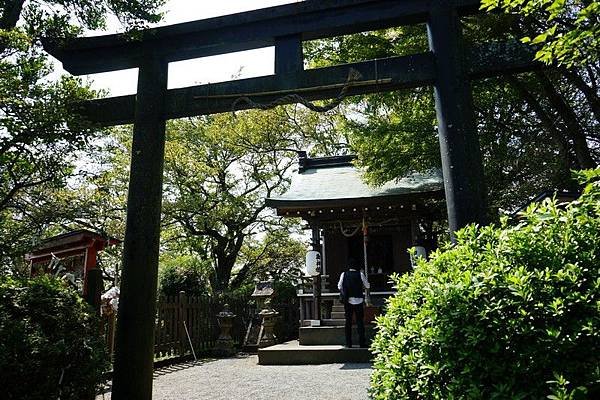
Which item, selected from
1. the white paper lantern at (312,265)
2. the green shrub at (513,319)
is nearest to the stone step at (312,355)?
the white paper lantern at (312,265)

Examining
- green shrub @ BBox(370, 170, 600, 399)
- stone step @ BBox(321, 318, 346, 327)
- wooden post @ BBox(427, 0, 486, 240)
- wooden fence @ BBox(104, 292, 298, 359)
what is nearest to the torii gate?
wooden post @ BBox(427, 0, 486, 240)

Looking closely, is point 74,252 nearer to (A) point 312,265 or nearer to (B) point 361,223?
(A) point 312,265

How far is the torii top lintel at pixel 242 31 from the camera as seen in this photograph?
14.5ft

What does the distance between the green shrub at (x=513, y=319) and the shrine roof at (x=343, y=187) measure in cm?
909

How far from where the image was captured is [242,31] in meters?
4.70

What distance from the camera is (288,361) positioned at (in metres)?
8.89

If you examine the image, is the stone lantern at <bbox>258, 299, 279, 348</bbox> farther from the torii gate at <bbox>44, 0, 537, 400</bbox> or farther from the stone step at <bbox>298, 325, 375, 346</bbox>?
the torii gate at <bbox>44, 0, 537, 400</bbox>

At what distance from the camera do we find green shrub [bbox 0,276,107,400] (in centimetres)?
347

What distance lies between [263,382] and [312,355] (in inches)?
92.9

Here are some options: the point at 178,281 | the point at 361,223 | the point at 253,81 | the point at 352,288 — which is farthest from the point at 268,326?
the point at 253,81

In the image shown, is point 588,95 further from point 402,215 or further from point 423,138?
point 402,215

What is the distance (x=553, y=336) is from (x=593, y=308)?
212 mm

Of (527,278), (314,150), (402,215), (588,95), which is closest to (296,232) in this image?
→ (314,150)

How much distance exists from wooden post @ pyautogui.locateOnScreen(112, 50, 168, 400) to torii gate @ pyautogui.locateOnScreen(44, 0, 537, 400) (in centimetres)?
1
